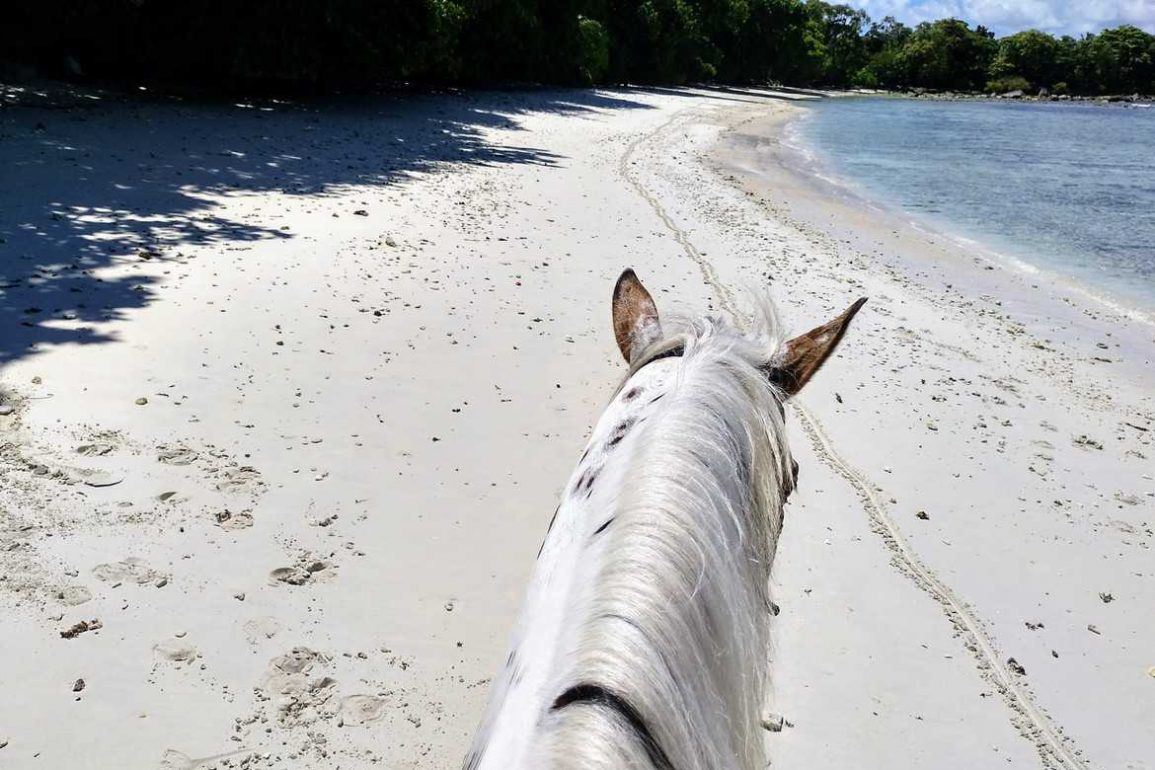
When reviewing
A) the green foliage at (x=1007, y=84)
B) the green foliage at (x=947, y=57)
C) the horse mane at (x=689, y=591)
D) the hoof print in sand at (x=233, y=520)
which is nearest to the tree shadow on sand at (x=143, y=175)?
the hoof print in sand at (x=233, y=520)

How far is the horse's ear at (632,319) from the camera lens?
7.66ft

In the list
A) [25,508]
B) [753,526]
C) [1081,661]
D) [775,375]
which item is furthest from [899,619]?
[25,508]

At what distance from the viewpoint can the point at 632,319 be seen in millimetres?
2523

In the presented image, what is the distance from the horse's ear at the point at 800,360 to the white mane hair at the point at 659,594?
0.16 metres

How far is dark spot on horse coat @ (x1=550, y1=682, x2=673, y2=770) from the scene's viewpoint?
115 cm

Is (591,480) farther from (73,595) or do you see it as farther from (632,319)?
(73,595)

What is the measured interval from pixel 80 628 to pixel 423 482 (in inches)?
67.7

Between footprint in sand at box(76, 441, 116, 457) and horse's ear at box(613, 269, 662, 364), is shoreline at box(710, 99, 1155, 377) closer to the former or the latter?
horse's ear at box(613, 269, 662, 364)

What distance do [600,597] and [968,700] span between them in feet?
8.85

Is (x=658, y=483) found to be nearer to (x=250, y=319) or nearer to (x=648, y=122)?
(x=250, y=319)

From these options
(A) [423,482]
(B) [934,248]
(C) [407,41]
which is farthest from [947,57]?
(A) [423,482]

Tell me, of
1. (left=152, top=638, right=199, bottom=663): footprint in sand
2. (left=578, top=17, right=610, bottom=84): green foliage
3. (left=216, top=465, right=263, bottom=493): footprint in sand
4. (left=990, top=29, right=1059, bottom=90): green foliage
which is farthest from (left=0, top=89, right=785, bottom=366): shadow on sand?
(left=990, top=29, right=1059, bottom=90): green foliage

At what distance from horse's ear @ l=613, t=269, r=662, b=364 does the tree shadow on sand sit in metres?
3.98

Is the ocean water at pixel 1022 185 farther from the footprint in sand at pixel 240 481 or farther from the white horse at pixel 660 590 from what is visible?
the white horse at pixel 660 590
